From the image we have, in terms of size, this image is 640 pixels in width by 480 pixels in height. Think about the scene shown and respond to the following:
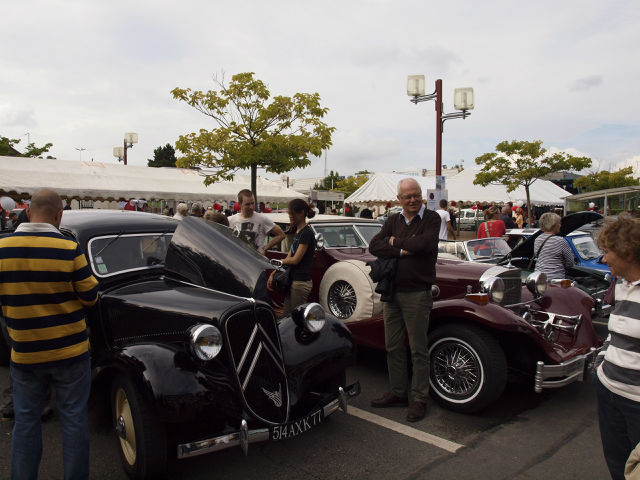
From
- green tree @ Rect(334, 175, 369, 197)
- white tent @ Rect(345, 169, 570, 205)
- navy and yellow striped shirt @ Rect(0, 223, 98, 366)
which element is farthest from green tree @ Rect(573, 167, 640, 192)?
navy and yellow striped shirt @ Rect(0, 223, 98, 366)

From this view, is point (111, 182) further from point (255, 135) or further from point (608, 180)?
point (608, 180)

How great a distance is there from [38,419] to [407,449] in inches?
96.0

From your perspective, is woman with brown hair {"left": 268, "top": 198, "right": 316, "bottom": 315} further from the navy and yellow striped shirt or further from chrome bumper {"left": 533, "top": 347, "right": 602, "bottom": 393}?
the navy and yellow striped shirt

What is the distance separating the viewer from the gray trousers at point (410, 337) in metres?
3.84

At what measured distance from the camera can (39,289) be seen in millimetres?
2570

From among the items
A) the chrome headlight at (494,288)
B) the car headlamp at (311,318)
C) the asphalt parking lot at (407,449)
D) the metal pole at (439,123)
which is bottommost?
the asphalt parking lot at (407,449)

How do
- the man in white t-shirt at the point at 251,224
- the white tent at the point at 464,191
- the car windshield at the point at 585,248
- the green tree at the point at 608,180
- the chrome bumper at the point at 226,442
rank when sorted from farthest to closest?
the green tree at the point at 608,180 < the white tent at the point at 464,191 < the car windshield at the point at 585,248 < the man in white t-shirt at the point at 251,224 < the chrome bumper at the point at 226,442

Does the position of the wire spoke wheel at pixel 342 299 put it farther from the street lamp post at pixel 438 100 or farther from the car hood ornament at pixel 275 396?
the street lamp post at pixel 438 100

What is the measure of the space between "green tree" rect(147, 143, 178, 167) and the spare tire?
63.3 metres

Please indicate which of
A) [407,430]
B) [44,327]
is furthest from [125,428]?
[407,430]

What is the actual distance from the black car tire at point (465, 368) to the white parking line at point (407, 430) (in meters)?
0.52

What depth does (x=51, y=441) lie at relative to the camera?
3.54 meters

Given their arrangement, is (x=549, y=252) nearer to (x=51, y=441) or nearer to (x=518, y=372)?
(x=518, y=372)

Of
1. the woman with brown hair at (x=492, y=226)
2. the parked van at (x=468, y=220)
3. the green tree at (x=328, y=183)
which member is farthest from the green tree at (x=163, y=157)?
the woman with brown hair at (x=492, y=226)
